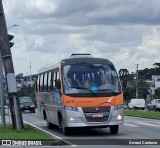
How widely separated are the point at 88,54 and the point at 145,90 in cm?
9687

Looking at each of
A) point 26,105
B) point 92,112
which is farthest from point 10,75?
point 26,105

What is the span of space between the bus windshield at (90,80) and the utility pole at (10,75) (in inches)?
80.4

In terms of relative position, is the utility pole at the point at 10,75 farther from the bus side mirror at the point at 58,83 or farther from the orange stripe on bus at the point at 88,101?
the orange stripe on bus at the point at 88,101

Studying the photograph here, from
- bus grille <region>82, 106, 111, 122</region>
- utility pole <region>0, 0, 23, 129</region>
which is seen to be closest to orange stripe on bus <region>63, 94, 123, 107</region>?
bus grille <region>82, 106, 111, 122</region>

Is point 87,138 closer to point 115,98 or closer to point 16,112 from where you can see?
point 115,98

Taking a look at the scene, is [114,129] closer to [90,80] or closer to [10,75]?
[90,80]

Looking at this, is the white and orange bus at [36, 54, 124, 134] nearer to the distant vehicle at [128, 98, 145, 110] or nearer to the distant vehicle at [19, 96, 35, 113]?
the distant vehicle at [19, 96, 35, 113]

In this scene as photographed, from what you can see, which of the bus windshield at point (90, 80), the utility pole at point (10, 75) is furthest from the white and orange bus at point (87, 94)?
the utility pole at point (10, 75)

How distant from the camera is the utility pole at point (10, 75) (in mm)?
20656

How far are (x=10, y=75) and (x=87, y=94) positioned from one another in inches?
122

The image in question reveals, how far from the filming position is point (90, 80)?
20.3 m

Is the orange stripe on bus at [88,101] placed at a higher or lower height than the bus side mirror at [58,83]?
lower

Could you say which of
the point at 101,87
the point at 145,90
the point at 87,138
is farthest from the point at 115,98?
the point at 145,90

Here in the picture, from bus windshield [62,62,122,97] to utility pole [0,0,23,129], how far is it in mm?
2043
